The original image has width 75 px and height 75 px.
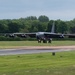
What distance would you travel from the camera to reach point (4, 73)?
1323 cm

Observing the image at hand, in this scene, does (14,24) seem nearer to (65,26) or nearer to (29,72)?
(65,26)

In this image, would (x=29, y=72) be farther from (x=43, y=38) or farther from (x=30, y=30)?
(x=30, y=30)

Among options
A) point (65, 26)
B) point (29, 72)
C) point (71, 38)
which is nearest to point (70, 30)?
point (65, 26)

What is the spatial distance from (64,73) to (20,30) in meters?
176

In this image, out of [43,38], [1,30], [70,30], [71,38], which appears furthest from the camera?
[70,30]

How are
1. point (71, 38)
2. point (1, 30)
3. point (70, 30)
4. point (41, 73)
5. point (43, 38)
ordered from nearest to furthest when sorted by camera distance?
point (41, 73) → point (43, 38) → point (71, 38) → point (1, 30) → point (70, 30)

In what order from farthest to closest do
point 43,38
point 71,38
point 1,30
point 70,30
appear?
point 70,30
point 1,30
point 71,38
point 43,38

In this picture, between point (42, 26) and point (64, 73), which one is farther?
point (42, 26)

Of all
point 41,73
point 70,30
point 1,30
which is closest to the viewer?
point 41,73

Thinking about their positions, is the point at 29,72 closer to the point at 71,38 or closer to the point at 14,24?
the point at 71,38

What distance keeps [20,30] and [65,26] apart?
27294 mm

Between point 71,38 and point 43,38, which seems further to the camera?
point 71,38

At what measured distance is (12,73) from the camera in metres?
13.2

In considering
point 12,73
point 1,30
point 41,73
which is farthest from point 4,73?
point 1,30
